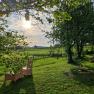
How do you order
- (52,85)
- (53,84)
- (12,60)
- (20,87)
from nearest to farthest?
(12,60) < (52,85) < (20,87) < (53,84)

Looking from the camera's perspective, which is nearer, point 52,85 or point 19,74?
point 52,85

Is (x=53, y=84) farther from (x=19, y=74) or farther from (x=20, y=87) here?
A: (x=19, y=74)

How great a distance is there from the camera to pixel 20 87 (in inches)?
1511

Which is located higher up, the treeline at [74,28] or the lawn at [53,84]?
the treeline at [74,28]

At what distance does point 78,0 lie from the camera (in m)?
20.5

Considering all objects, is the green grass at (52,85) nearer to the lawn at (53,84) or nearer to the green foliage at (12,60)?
the lawn at (53,84)

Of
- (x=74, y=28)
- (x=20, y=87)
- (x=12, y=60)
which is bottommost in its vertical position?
(x=20, y=87)

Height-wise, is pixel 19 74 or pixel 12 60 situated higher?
pixel 12 60

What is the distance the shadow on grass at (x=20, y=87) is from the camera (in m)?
36.2

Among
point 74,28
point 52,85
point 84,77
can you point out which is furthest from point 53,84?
point 74,28

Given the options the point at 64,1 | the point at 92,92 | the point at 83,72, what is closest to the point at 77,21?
the point at 83,72

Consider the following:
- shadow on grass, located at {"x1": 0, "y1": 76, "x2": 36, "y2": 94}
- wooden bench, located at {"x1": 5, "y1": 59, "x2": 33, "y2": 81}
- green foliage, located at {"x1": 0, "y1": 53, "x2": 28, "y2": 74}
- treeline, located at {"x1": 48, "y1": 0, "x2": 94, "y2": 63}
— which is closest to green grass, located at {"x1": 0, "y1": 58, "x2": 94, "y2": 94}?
shadow on grass, located at {"x1": 0, "y1": 76, "x2": 36, "y2": 94}

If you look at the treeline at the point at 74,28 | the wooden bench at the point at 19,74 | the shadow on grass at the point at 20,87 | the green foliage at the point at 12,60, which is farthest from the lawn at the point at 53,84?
the treeline at the point at 74,28

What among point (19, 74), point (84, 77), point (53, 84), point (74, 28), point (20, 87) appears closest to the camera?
point (20, 87)
